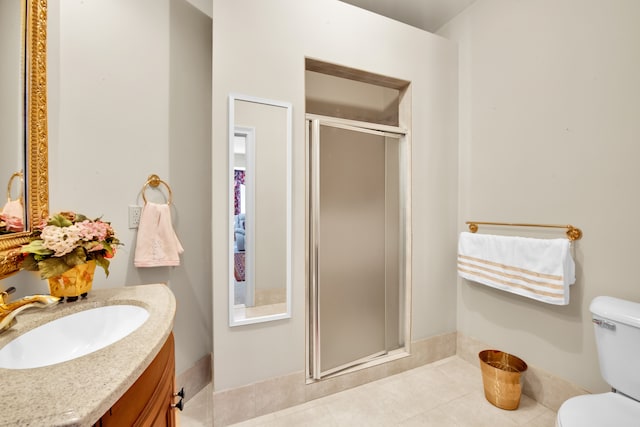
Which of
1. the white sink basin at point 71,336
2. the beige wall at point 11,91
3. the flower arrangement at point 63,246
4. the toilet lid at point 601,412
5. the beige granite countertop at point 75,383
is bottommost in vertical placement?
the toilet lid at point 601,412

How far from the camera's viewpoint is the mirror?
5.09 ft

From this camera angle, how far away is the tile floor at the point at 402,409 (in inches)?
60.9

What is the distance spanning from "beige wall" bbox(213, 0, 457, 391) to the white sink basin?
1.76ft

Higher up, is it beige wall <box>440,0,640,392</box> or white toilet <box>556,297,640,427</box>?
beige wall <box>440,0,640,392</box>

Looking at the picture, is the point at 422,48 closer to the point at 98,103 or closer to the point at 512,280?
the point at 512,280

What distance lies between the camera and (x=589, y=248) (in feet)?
4.97

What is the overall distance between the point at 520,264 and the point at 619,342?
1.83ft

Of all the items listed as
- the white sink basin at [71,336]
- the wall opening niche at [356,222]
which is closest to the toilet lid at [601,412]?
the wall opening niche at [356,222]

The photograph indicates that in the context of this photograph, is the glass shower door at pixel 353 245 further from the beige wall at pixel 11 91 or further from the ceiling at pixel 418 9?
the beige wall at pixel 11 91

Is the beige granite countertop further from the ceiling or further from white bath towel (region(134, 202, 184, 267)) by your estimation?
the ceiling

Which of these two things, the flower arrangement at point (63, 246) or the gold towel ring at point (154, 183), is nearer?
the flower arrangement at point (63, 246)

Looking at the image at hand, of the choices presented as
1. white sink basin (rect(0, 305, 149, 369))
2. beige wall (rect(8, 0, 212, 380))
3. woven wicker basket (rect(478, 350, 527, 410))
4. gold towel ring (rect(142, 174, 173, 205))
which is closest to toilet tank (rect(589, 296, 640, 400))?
woven wicker basket (rect(478, 350, 527, 410))

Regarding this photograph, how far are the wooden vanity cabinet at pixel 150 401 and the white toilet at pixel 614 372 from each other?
1.42 metres

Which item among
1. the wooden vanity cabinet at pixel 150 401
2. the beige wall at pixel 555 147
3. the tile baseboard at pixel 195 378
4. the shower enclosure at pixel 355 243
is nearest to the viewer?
the wooden vanity cabinet at pixel 150 401
